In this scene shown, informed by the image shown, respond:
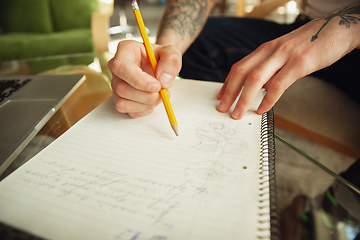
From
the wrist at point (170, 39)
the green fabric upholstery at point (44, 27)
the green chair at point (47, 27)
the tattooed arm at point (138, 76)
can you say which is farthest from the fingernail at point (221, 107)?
the green fabric upholstery at point (44, 27)

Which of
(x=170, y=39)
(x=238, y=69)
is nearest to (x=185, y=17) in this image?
(x=170, y=39)

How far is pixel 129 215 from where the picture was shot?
0.72 ft

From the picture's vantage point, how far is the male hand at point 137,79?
332 millimetres

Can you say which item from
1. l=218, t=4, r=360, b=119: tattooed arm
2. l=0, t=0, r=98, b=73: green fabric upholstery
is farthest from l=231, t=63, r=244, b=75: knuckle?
l=0, t=0, r=98, b=73: green fabric upholstery

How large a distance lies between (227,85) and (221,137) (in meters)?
0.12

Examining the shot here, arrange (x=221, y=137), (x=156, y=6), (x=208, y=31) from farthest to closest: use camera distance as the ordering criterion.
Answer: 1. (x=156, y=6)
2. (x=208, y=31)
3. (x=221, y=137)

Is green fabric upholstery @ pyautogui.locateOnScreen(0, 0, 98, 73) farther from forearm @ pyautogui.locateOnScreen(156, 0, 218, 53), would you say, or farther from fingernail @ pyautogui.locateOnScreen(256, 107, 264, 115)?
fingernail @ pyautogui.locateOnScreen(256, 107, 264, 115)

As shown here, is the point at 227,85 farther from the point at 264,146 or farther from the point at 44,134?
the point at 44,134

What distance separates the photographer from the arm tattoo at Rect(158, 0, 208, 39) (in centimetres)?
63

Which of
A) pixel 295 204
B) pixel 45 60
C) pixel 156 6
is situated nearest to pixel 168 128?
pixel 295 204

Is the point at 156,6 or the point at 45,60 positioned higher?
the point at 156,6

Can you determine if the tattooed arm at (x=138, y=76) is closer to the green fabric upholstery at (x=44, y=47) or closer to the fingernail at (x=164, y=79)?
the fingernail at (x=164, y=79)

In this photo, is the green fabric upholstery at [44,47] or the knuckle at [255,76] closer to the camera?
the knuckle at [255,76]

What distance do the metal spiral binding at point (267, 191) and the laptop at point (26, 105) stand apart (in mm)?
343
